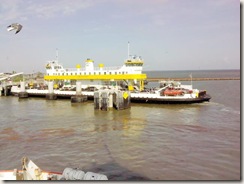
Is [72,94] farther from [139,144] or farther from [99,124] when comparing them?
[139,144]

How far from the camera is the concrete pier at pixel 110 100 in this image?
30786 mm

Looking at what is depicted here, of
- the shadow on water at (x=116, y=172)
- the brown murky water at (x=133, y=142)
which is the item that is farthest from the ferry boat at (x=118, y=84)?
the shadow on water at (x=116, y=172)

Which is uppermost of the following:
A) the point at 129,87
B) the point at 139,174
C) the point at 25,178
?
the point at 129,87

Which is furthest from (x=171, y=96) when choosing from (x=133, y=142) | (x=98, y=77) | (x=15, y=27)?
(x=15, y=27)

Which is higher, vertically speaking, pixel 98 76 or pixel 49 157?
pixel 98 76

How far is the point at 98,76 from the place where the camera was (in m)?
42.8

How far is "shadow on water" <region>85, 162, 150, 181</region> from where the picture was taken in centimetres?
1195

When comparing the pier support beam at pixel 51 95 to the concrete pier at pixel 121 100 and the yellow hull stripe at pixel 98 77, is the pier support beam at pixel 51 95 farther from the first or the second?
the concrete pier at pixel 121 100

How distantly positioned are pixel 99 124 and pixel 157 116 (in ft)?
21.5

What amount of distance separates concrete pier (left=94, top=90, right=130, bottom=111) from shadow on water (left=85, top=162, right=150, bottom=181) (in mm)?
17129

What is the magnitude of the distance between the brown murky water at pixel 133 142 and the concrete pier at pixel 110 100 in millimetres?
1498

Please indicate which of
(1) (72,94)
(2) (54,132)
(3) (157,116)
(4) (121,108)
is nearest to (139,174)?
(2) (54,132)

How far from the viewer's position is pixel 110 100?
3125cm

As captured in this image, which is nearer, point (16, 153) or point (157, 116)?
point (16, 153)
